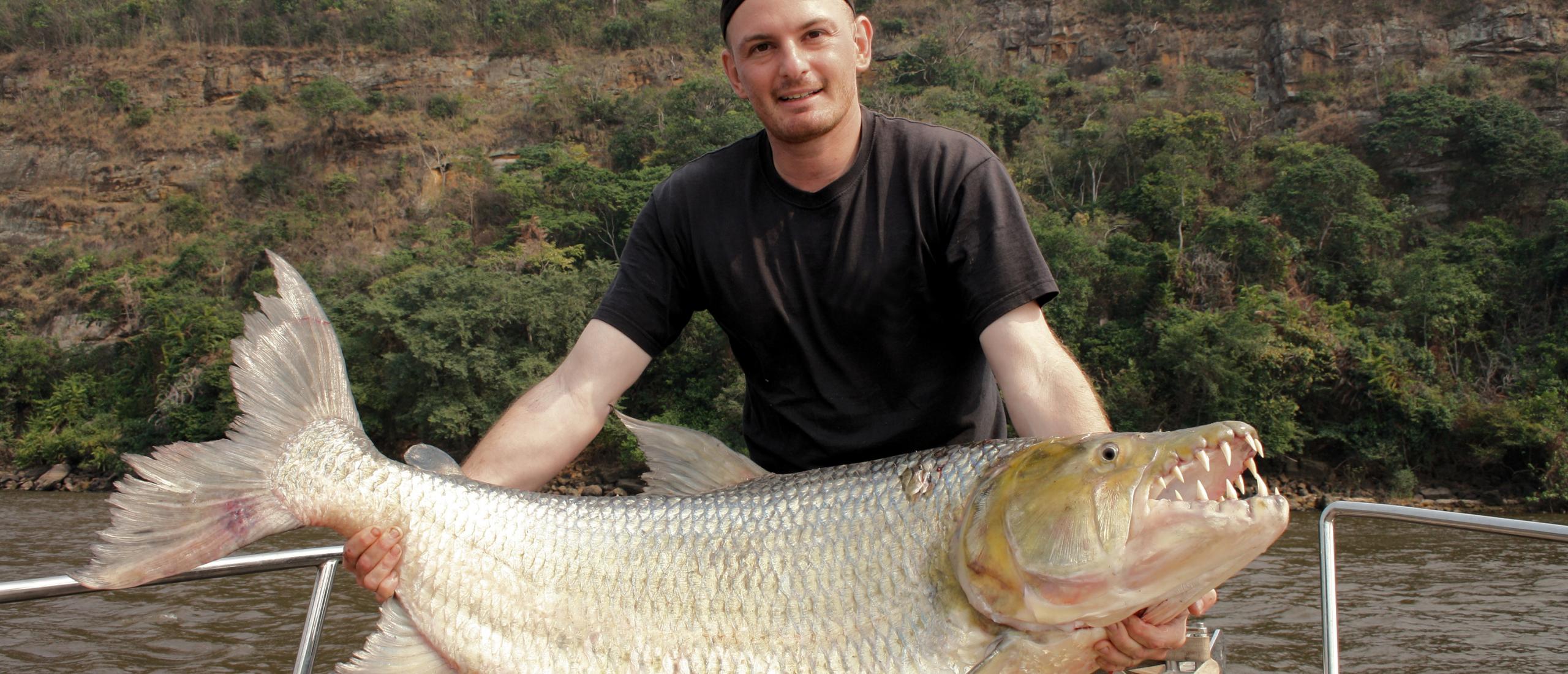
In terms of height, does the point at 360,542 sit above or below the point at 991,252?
below

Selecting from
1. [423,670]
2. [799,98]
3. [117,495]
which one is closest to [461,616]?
[423,670]

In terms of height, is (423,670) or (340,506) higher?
(340,506)

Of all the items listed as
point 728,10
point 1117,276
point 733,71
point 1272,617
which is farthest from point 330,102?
point 728,10

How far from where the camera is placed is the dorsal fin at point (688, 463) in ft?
8.51

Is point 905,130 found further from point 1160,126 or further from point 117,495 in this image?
point 1160,126

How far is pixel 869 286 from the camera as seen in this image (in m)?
Result: 2.93

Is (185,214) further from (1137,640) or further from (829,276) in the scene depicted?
(1137,640)

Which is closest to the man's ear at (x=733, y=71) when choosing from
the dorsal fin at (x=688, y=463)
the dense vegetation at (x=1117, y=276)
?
the dorsal fin at (x=688, y=463)

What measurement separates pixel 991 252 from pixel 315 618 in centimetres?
203

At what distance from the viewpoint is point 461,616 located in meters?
2.39

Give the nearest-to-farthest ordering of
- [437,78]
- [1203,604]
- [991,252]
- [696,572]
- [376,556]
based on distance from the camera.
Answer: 1. [1203,604]
2. [696,572]
3. [376,556]
4. [991,252]
5. [437,78]

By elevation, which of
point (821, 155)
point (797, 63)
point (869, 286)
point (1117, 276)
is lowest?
point (1117, 276)

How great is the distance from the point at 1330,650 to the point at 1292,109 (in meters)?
53.4

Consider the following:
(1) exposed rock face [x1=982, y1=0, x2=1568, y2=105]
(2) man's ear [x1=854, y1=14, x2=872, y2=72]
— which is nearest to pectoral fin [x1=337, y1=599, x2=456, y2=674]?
(2) man's ear [x1=854, y1=14, x2=872, y2=72]
